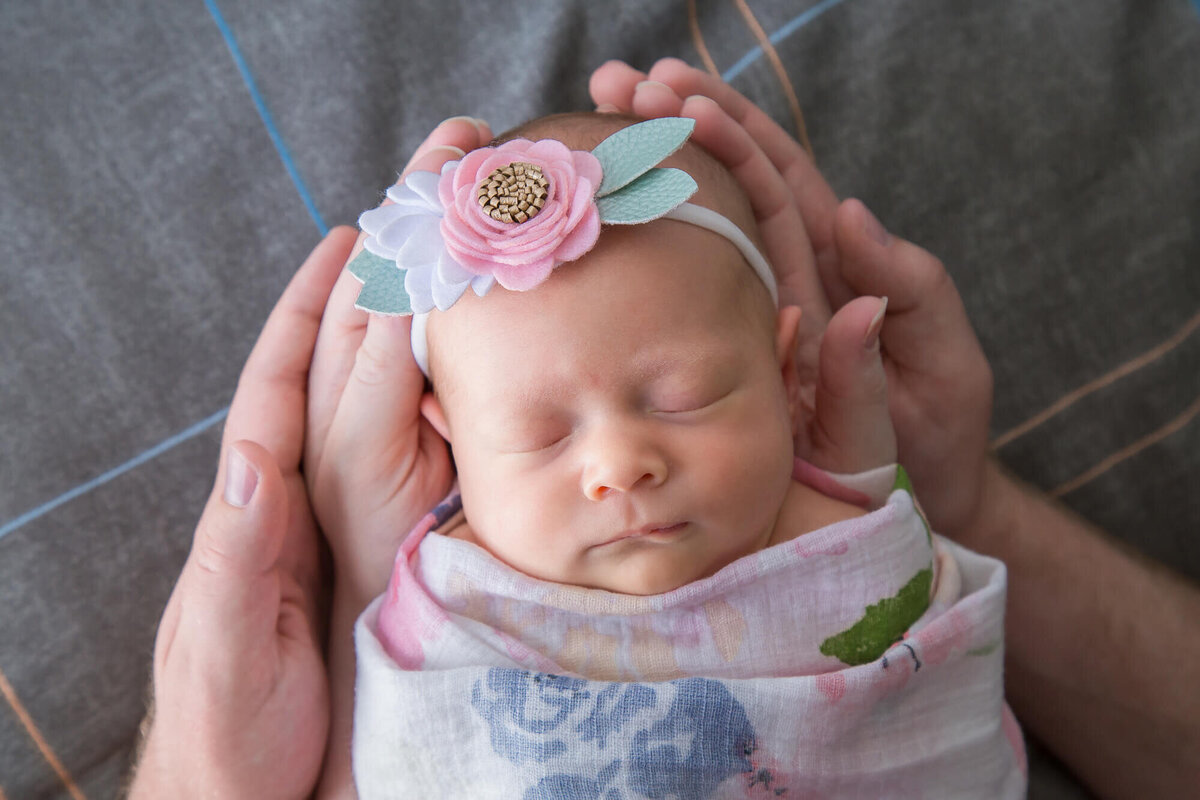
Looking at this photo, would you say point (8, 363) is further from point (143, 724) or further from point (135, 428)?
point (143, 724)

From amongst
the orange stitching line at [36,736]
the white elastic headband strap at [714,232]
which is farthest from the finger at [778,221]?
the orange stitching line at [36,736]

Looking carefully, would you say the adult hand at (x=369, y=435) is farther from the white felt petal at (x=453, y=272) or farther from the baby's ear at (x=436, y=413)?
the white felt petal at (x=453, y=272)

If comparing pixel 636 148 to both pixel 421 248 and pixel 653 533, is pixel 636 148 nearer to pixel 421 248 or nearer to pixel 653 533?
pixel 421 248

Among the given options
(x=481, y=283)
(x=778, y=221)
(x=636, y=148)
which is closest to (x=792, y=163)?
(x=778, y=221)

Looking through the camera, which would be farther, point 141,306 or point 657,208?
point 141,306

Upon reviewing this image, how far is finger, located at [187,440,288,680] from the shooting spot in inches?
51.4

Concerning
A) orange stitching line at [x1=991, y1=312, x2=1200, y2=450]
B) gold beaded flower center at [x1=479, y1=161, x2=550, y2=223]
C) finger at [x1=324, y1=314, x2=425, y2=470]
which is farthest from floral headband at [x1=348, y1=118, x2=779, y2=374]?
orange stitching line at [x1=991, y1=312, x2=1200, y2=450]

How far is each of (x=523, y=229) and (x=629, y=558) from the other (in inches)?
19.9

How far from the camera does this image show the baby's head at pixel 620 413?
119 cm

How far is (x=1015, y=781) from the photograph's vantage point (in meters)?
1.41

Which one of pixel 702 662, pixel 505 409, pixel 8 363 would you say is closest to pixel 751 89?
pixel 505 409

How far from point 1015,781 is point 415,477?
3.82 ft

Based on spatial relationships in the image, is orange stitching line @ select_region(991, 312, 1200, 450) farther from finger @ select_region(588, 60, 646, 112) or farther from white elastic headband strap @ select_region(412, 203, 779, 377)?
finger @ select_region(588, 60, 646, 112)

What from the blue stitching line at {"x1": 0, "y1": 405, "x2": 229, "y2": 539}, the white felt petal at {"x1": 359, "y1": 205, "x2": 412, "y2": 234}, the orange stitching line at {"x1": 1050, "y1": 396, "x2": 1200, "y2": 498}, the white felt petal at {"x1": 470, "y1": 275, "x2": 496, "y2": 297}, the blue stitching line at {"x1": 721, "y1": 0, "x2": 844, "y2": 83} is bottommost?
the orange stitching line at {"x1": 1050, "y1": 396, "x2": 1200, "y2": 498}
